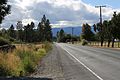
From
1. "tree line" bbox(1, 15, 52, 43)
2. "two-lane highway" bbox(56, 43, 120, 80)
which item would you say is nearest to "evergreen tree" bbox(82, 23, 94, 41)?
"tree line" bbox(1, 15, 52, 43)

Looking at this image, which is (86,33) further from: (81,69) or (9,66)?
(9,66)

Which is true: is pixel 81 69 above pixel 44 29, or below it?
below

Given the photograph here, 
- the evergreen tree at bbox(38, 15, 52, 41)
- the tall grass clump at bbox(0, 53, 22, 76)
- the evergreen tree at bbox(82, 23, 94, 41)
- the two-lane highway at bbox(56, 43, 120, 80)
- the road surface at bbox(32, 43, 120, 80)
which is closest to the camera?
the road surface at bbox(32, 43, 120, 80)

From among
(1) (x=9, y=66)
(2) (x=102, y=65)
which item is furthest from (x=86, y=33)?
(1) (x=9, y=66)

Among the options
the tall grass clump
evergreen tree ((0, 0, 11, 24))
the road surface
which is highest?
evergreen tree ((0, 0, 11, 24))

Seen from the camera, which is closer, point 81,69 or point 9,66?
point 9,66

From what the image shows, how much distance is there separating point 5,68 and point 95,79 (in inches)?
195

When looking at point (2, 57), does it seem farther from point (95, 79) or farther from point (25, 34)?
point (25, 34)

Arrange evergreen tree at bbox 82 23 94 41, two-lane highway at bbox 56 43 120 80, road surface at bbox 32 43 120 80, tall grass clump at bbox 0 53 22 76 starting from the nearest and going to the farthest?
road surface at bbox 32 43 120 80 → two-lane highway at bbox 56 43 120 80 → tall grass clump at bbox 0 53 22 76 → evergreen tree at bbox 82 23 94 41

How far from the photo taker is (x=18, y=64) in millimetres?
20922

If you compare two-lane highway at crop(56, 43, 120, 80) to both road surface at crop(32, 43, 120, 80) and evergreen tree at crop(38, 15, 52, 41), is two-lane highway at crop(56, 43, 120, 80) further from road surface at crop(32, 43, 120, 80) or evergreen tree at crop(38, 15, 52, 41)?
evergreen tree at crop(38, 15, 52, 41)

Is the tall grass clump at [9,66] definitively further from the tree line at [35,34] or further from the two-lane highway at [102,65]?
the tree line at [35,34]

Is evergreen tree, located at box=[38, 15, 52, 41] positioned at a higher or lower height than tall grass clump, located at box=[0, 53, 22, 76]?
higher

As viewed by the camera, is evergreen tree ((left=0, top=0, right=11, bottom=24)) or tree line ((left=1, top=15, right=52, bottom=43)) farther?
tree line ((left=1, top=15, right=52, bottom=43))
